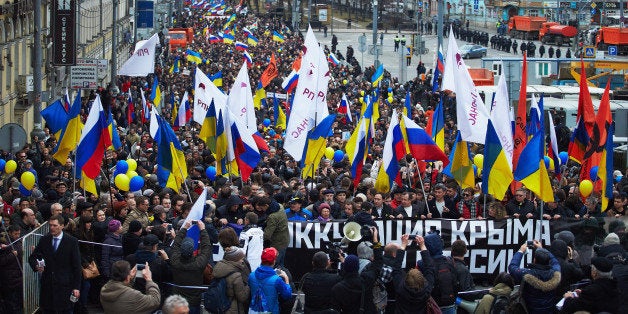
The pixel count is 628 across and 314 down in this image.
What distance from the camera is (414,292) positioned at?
10.8 metres

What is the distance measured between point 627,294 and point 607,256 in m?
0.53

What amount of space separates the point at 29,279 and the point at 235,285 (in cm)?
262

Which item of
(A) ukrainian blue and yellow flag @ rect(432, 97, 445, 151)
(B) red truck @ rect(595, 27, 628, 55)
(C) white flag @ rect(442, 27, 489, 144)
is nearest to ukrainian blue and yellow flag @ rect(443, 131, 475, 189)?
(C) white flag @ rect(442, 27, 489, 144)

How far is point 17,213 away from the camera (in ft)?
44.9

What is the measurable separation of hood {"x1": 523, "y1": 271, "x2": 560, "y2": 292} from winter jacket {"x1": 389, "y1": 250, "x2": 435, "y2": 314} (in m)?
0.82

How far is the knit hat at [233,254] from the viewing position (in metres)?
11.1

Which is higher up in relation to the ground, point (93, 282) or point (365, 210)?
point (365, 210)

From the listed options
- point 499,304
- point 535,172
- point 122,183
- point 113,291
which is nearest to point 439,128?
point 122,183

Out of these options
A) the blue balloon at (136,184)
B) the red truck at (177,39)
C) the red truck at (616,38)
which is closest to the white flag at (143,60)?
the blue balloon at (136,184)

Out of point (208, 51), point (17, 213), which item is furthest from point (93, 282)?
→ point (208, 51)

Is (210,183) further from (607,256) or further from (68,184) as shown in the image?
(607,256)

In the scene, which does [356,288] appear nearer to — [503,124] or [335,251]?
[335,251]

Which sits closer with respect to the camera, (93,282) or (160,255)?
(160,255)

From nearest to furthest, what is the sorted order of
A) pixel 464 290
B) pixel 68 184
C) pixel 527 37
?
pixel 464 290
pixel 68 184
pixel 527 37
